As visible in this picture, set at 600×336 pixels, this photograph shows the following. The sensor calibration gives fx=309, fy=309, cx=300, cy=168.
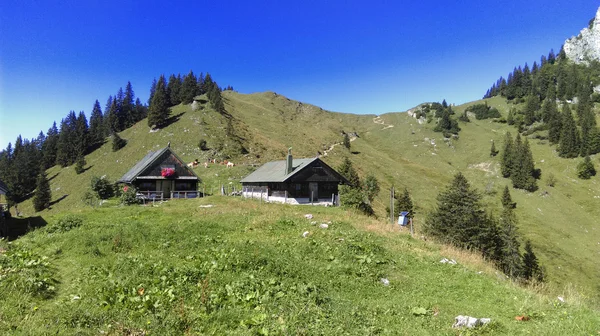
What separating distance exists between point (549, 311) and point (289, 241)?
11.1 meters

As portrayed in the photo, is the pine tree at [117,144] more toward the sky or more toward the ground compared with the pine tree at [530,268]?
more toward the sky

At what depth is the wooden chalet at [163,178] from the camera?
4650cm

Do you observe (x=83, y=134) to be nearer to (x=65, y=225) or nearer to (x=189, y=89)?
(x=189, y=89)

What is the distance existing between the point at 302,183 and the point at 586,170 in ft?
405

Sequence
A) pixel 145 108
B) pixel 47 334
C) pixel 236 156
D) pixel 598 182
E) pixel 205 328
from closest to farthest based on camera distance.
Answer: pixel 47 334 → pixel 205 328 → pixel 236 156 → pixel 598 182 → pixel 145 108

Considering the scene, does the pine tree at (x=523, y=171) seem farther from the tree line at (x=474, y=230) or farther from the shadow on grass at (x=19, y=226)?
the shadow on grass at (x=19, y=226)

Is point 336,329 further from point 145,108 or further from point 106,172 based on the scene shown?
point 145,108

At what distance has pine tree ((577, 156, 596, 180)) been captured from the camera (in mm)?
111287

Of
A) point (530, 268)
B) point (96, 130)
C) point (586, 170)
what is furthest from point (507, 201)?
point (96, 130)

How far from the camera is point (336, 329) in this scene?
316 inches

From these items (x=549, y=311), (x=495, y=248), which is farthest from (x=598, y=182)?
(x=549, y=311)

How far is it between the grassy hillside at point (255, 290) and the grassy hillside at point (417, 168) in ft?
138

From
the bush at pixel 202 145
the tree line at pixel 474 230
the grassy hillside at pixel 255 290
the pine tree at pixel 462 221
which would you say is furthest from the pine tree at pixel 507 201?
the grassy hillside at pixel 255 290

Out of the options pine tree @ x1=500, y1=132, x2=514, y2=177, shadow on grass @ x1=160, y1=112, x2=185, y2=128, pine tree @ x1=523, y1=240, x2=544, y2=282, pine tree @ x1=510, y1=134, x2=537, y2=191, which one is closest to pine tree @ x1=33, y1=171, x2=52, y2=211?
shadow on grass @ x1=160, y1=112, x2=185, y2=128
